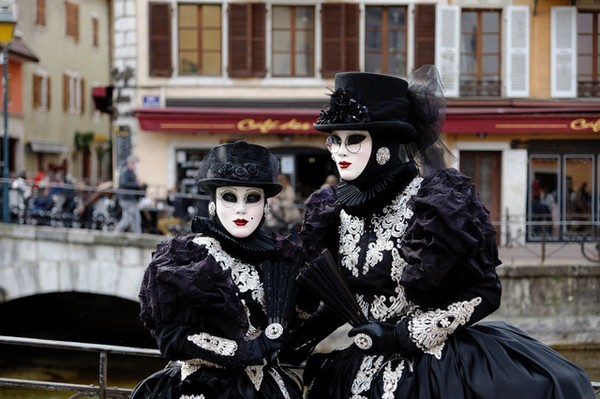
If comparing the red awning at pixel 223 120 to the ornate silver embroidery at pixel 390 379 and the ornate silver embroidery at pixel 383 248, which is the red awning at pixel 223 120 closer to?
the ornate silver embroidery at pixel 383 248

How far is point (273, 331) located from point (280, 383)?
0.25 metres

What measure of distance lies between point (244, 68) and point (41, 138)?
12.6 meters

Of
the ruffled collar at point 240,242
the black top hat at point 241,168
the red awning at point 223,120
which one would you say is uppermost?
the red awning at point 223,120

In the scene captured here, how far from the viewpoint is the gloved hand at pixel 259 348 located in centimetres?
386

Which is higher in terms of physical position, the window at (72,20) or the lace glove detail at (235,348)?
the window at (72,20)

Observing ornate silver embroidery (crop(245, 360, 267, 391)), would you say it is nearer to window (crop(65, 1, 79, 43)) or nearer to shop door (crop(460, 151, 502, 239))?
shop door (crop(460, 151, 502, 239))

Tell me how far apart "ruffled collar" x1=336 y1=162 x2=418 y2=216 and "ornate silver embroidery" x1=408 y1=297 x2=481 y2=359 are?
0.53m

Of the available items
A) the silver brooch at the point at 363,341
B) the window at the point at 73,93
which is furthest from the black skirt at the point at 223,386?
the window at the point at 73,93

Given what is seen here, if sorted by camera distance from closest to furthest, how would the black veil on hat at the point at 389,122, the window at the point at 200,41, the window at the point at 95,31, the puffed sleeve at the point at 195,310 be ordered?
the puffed sleeve at the point at 195,310
the black veil on hat at the point at 389,122
the window at the point at 200,41
the window at the point at 95,31

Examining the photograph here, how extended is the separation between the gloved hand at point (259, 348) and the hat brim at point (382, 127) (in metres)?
0.86

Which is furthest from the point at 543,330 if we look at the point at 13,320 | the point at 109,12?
the point at 109,12

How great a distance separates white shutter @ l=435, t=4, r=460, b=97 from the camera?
765 inches

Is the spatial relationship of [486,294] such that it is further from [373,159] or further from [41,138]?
[41,138]

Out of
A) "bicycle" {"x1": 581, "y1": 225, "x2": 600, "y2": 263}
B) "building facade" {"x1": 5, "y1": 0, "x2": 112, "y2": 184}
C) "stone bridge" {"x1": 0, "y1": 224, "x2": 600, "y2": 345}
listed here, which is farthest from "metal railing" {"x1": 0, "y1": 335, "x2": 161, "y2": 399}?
"building facade" {"x1": 5, "y1": 0, "x2": 112, "y2": 184}
